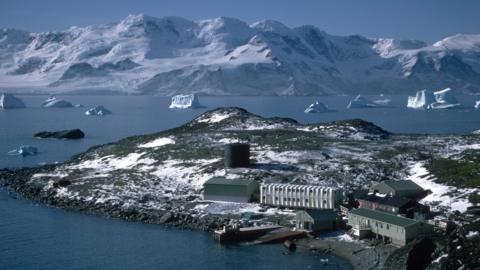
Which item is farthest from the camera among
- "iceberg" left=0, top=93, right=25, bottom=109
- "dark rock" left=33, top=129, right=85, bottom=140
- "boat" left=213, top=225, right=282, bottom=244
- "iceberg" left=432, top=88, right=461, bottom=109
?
"iceberg" left=0, top=93, right=25, bottom=109

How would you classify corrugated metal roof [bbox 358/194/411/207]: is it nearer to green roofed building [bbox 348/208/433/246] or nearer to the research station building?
green roofed building [bbox 348/208/433/246]

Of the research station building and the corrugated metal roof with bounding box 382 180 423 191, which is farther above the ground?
the corrugated metal roof with bounding box 382 180 423 191

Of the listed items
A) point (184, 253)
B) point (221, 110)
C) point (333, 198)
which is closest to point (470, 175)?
point (333, 198)

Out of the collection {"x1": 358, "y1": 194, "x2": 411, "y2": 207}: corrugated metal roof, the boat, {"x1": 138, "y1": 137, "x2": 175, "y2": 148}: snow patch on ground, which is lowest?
the boat

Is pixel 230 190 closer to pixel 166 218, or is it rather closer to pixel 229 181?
pixel 229 181

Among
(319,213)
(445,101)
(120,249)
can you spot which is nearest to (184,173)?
(120,249)

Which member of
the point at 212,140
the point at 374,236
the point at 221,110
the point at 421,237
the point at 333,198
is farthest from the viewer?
the point at 221,110

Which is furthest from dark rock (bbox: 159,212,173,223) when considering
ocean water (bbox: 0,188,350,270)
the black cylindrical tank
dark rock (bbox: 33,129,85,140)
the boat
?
dark rock (bbox: 33,129,85,140)

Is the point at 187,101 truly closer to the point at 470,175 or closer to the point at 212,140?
the point at 212,140
